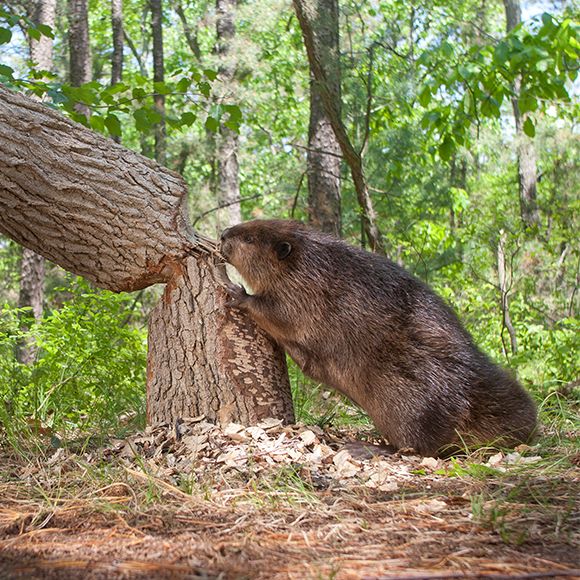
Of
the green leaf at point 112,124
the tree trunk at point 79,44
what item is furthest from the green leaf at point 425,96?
the tree trunk at point 79,44

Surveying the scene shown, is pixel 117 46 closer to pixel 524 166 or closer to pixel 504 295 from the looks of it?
pixel 524 166

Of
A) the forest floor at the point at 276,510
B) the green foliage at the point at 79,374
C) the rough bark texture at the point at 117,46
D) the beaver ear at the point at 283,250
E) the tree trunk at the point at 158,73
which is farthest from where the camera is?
the rough bark texture at the point at 117,46

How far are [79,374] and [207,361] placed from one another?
1.54 meters

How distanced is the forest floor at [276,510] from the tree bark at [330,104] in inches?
127

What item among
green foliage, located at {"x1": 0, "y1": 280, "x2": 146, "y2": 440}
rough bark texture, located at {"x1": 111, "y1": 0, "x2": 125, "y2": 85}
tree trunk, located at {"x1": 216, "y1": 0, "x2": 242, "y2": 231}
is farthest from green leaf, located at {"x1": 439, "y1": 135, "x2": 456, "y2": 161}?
rough bark texture, located at {"x1": 111, "y1": 0, "x2": 125, "y2": 85}

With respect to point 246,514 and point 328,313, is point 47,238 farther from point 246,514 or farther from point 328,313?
point 246,514

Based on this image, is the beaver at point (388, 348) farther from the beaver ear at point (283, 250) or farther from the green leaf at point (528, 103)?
the green leaf at point (528, 103)

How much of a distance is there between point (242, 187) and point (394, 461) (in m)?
24.3

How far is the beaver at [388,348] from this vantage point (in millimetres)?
3971

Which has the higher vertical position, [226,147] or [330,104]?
[226,147]

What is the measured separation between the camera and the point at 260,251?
14.6ft

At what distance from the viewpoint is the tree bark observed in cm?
658

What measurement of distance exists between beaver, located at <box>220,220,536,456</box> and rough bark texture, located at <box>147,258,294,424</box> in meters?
0.14

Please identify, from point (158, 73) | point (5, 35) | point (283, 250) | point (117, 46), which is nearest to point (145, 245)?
point (283, 250)
